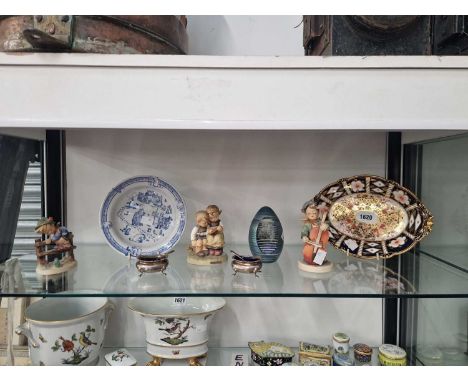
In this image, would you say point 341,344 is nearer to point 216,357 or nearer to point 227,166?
point 216,357

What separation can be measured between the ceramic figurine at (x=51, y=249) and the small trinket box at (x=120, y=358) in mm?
205

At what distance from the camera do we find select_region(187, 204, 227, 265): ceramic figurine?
2.06 ft

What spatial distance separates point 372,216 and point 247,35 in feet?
1.32

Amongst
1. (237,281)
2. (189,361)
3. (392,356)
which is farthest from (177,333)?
(392,356)

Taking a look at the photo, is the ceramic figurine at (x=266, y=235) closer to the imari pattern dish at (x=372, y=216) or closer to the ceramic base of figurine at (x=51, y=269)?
the imari pattern dish at (x=372, y=216)

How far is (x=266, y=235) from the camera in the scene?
2.11ft

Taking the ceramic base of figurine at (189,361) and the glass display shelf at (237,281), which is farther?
the ceramic base of figurine at (189,361)

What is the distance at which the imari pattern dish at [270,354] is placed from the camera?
2.26 feet

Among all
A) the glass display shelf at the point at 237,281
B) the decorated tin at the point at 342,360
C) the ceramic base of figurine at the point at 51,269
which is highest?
the ceramic base of figurine at the point at 51,269

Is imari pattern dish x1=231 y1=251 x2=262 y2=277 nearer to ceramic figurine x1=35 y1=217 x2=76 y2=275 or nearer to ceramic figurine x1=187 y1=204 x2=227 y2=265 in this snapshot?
ceramic figurine x1=187 y1=204 x2=227 y2=265

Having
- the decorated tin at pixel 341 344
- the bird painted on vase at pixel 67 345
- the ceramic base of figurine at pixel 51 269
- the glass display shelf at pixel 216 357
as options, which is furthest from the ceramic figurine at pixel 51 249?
the decorated tin at pixel 341 344

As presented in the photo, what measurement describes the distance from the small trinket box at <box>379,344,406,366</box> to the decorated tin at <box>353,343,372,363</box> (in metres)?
0.02

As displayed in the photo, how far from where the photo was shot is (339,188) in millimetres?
690

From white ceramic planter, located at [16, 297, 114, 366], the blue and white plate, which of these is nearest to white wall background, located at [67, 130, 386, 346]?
the blue and white plate
